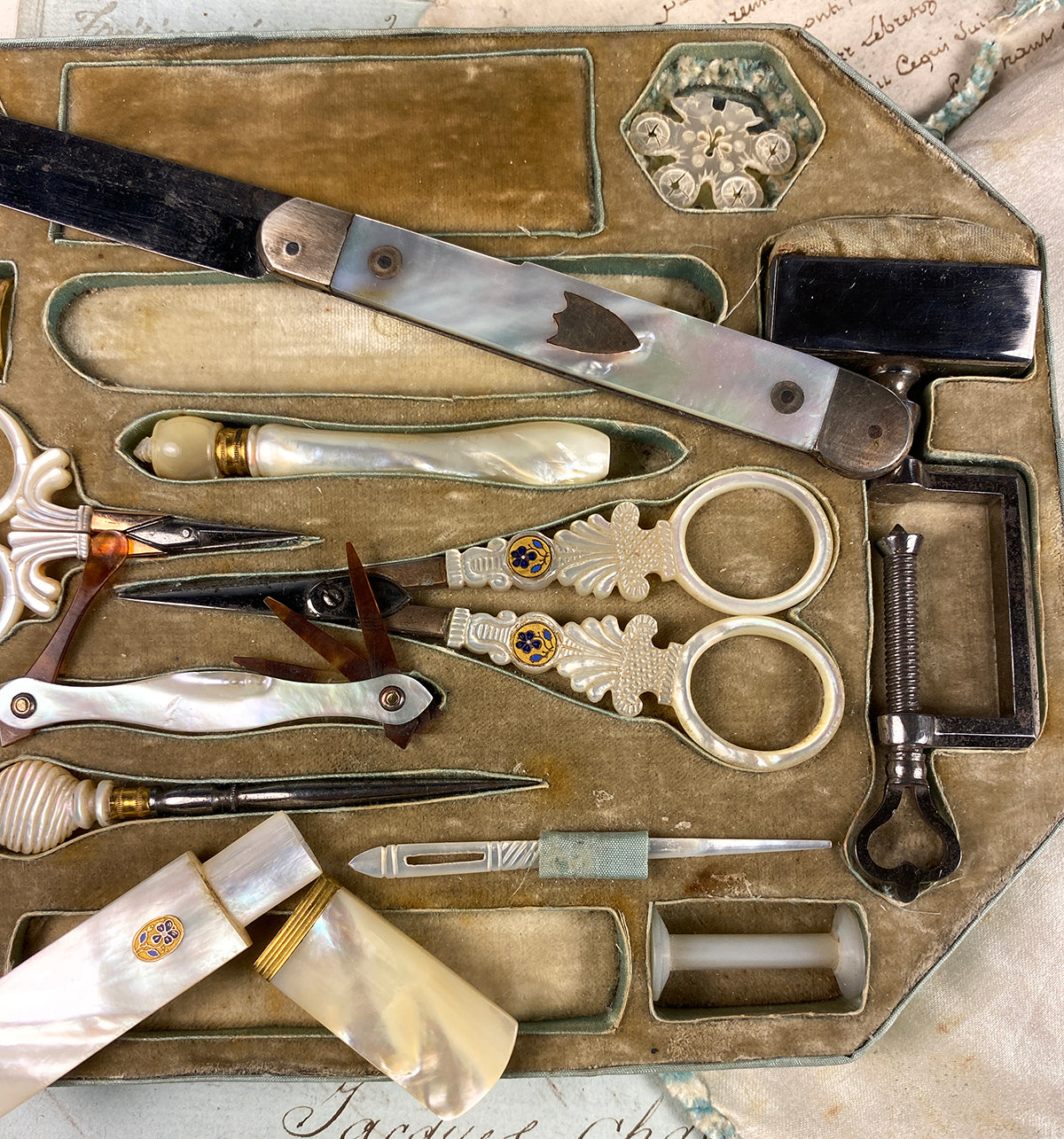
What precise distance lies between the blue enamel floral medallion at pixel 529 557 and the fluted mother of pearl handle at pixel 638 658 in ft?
0.22

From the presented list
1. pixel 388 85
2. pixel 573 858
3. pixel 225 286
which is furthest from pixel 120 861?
pixel 388 85

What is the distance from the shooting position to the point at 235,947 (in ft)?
4.52

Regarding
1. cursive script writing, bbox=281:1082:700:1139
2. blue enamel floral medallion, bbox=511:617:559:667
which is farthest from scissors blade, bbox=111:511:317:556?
cursive script writing, bbox=281:1082:700:1139

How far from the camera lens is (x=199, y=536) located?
1.50m

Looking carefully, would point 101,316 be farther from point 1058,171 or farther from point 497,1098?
point 1058,171

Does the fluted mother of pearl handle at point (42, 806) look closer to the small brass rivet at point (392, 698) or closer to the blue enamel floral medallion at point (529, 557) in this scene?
the small brass rivet at point (392, 698)

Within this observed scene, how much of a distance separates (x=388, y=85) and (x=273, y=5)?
20.4 inches

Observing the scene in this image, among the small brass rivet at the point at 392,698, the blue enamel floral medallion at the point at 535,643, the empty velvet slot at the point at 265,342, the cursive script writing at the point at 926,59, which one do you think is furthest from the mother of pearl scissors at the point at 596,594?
the cursive script writing at the point at 926,59

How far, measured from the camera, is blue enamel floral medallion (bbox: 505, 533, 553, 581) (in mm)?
1476

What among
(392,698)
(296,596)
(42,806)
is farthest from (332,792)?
(42,806)

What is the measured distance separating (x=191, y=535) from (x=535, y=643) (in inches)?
22.4

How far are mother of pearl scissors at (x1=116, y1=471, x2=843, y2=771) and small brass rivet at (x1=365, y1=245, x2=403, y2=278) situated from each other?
1.51ft

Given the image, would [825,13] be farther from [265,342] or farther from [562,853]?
[562,853]

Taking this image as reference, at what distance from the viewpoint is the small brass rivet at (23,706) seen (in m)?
1.45
